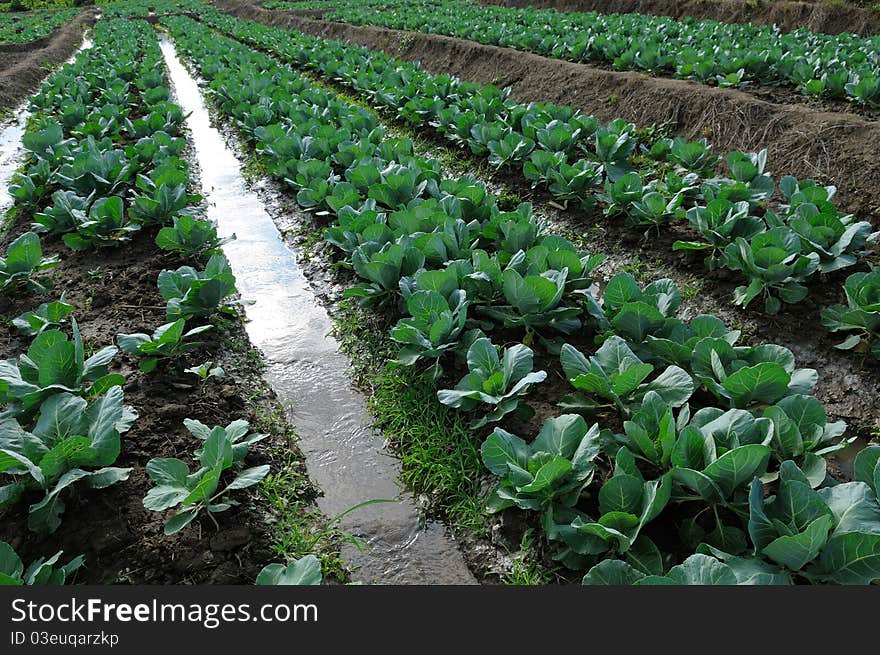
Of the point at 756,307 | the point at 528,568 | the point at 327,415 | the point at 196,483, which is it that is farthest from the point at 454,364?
the point at 756,307

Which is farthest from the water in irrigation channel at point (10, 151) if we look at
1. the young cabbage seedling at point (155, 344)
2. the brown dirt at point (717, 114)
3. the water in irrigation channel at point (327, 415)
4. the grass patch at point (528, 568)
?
the brown dirt at point (717, 114)

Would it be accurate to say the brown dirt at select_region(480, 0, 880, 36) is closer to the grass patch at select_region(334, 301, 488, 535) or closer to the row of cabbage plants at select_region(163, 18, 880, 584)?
the row of cabbage plants at select_region(163, 18, 880, 584)

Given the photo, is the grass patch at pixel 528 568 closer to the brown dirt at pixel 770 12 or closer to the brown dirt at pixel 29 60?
the brown dirt at pixel 29 60

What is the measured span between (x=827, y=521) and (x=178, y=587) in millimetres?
2018

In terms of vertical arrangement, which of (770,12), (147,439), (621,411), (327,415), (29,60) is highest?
(770,12)

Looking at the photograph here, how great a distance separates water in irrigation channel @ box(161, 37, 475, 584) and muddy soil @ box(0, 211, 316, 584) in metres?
0.19

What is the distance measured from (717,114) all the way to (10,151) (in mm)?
9290

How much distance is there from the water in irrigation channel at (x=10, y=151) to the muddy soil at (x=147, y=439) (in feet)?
8.85

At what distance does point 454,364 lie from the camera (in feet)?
10.6

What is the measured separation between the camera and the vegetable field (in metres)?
2.13

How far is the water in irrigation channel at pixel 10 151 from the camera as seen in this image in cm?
633

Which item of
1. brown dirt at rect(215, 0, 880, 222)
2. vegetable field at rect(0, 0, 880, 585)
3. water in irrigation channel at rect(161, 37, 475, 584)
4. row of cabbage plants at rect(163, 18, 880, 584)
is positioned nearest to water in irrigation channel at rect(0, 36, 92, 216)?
vegetable field at rect(0, 0, 880, 585)

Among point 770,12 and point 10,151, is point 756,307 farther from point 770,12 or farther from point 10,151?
point 770,12

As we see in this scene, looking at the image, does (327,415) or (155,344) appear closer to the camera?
(155,344)
